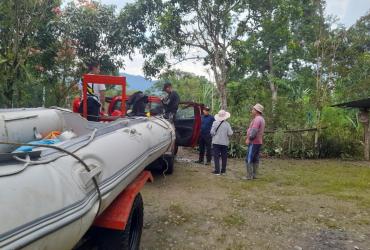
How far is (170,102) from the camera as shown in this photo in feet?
29.6

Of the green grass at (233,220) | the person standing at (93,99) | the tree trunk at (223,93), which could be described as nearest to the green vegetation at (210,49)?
the tree trunk at (223,93)

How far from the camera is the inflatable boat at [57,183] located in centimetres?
179

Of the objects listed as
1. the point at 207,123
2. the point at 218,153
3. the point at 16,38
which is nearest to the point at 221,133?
the point at 218,153

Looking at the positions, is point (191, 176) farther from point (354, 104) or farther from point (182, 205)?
point (354, 104)

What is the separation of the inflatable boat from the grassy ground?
1.72 m

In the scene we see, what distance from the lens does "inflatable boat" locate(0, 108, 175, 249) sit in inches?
70.6

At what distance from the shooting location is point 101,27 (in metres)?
13.6

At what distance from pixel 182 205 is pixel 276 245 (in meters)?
1.87

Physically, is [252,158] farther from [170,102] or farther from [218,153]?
[170,102]

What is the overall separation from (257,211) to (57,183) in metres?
4.52

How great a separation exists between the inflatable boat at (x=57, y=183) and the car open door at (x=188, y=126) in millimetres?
5690

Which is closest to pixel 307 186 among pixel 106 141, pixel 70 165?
pixel 106 141

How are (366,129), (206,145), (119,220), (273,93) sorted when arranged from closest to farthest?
(119,220), (206,145), (366,129), (273,93)

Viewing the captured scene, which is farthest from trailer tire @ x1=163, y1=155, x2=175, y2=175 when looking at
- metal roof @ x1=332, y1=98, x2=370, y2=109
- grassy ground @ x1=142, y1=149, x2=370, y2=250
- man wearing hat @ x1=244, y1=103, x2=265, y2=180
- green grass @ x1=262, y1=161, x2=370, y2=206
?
metal roof @ x1=332, y1=98, x2=370, y2=109
